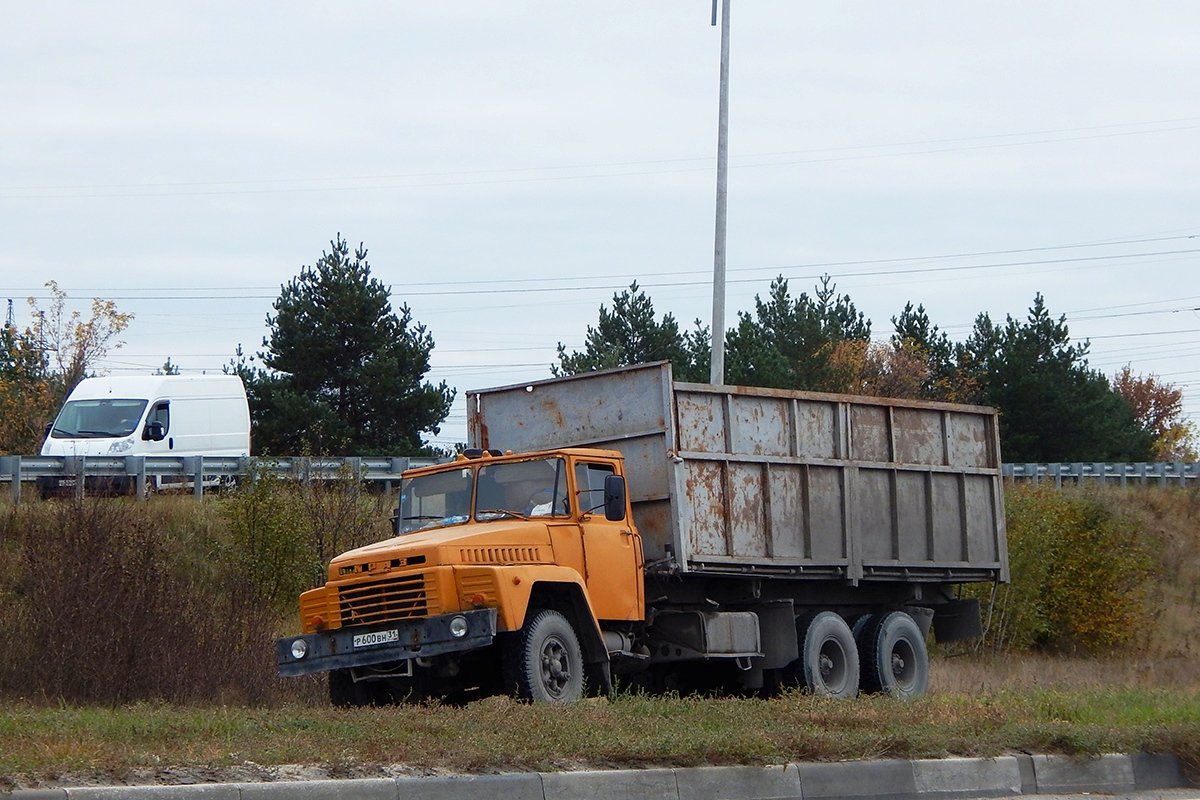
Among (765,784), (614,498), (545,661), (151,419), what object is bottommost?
(765,784)

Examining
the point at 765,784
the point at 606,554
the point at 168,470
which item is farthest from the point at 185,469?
the point at 765,784

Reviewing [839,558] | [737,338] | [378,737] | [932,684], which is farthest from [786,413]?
[737,338]

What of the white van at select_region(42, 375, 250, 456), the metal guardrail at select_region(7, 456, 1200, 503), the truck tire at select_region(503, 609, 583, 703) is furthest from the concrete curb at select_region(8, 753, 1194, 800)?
the white van at select_region(42, 375, 250, 456)

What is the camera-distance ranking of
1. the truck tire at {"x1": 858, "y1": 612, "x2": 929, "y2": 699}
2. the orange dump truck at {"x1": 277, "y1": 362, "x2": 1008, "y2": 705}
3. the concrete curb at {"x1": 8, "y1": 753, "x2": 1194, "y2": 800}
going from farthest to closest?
the truck tire at {"x1": 858, "y1": 612, "x2": 929, "y2": 699}
the orange dump truck at {"x1": 277, "y1": 362, "x2": 1008, "y2": 705}
the concrete curb at {"x1": 8, "y1": 753, "x2": 1194, "y2": 800}

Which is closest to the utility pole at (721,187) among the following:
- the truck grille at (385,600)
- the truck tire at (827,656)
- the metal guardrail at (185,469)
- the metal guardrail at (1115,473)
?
the metal guardrail at (185,469)

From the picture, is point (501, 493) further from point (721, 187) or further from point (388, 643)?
point (721, 187)

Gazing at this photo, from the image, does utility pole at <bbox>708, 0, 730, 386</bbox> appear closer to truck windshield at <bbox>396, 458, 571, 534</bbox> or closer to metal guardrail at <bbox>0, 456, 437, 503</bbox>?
metal guardrail at <bbox>0, 456, 437, 503</bbox>

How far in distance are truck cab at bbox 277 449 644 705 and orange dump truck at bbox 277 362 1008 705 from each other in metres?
0.02

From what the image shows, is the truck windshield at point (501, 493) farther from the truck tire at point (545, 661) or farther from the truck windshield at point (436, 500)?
the truck tire at point (545, 661)

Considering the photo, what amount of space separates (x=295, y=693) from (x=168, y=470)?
13.1 meters

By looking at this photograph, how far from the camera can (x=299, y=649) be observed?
485 inches

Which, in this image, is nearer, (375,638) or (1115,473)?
(375,638)

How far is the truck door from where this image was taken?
43.1 feet

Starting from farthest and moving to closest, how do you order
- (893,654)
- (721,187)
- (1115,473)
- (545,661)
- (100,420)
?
(1115,473)
(100,420)
(721,187)
(893,654)
(545,661)
